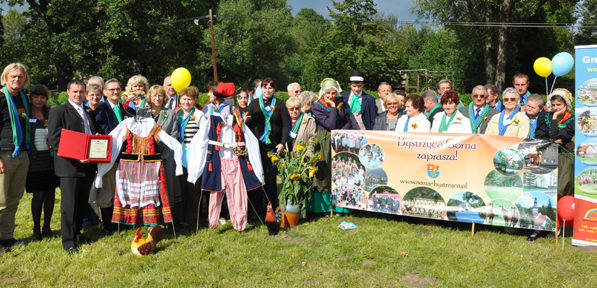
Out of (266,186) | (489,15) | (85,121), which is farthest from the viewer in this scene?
(489,15)

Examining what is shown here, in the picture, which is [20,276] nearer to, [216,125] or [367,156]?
[216,125]

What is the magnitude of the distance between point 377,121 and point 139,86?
3481mm

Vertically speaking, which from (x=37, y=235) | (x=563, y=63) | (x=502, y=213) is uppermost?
(x=563, y=63)

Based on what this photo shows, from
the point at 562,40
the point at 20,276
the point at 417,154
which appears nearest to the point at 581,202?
the point at 417,154

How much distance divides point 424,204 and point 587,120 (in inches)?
79.9

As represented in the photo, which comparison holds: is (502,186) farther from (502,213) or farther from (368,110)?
(368,110)

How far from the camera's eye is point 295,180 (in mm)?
5355

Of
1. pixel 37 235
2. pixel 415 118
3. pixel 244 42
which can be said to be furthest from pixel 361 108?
pixel 244 42

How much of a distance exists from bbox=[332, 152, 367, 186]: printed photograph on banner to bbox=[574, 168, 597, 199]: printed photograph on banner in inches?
96.7

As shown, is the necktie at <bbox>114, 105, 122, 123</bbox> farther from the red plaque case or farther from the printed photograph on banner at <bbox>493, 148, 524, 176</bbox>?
the printed photograph on banner at <bbox>493, 148, 524, 176</bbox>

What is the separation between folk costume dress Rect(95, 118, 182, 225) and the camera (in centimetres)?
468

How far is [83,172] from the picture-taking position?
4.51 metres

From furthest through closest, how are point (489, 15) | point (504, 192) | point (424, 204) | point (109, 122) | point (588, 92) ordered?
point (489, 15)
point (424, 204)
point (109, 122)
point (504, 192)
point (588, 92)

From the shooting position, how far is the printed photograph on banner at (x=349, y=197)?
557 centimetres
